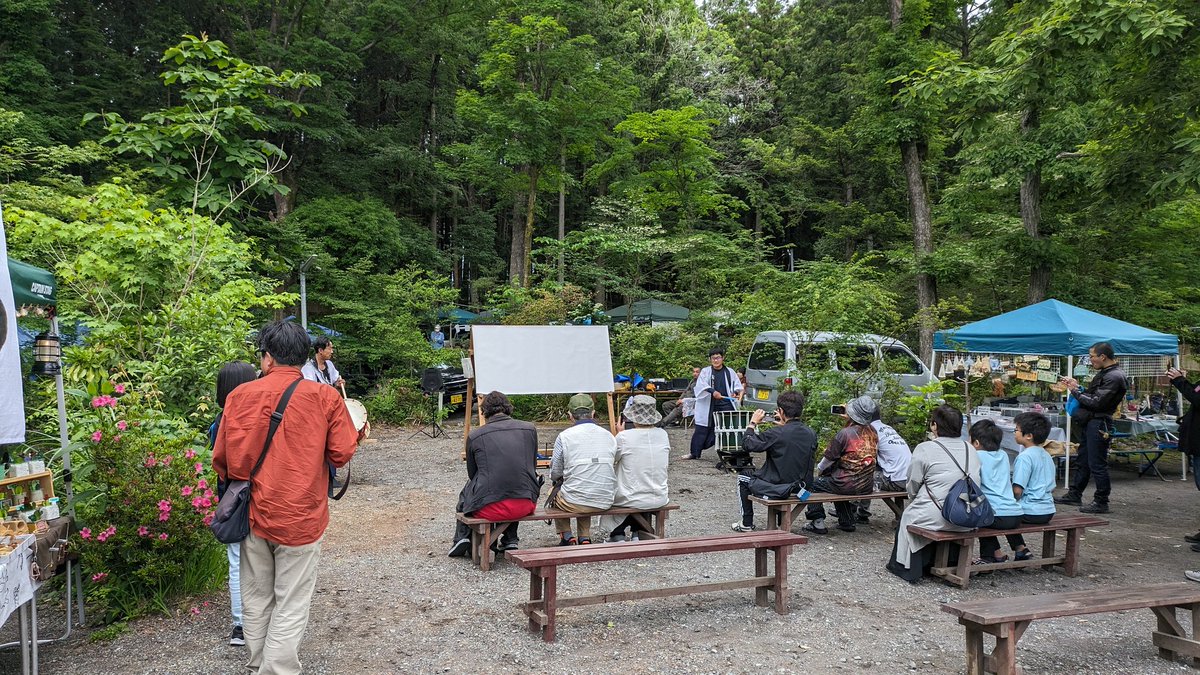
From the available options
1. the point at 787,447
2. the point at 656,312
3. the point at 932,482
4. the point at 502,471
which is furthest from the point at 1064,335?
the point at 656,312

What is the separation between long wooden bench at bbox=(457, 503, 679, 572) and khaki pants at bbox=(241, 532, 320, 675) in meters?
1.99

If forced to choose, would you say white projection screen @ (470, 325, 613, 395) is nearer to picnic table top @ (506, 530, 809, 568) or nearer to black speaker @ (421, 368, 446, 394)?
black speaker @ (421, 368, 446, 394)

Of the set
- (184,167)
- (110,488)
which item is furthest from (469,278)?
(110,488)

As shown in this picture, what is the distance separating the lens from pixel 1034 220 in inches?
513

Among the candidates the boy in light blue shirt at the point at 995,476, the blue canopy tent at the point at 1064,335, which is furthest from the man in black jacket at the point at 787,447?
the blue canopy tent at the point at 1064,335

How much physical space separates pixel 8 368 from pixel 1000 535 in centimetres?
623

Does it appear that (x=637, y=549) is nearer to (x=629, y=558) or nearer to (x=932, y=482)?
(x=629, y=558)

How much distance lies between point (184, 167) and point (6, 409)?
10.5ft

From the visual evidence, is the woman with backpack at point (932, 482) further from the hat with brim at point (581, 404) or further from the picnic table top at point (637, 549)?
the hat with brim at point (581, 404)

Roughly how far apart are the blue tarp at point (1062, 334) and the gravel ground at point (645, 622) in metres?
2.54

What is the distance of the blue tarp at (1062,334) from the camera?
26.7ft

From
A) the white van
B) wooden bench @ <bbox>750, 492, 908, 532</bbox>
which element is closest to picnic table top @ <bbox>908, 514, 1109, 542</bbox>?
wooden bench @ <bbox>750, 492, 908, 532</bbox>

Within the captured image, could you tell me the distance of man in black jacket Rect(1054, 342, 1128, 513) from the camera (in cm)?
723

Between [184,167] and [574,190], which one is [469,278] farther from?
[184,167]
